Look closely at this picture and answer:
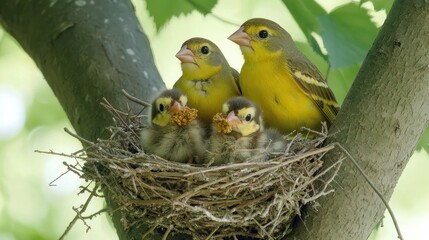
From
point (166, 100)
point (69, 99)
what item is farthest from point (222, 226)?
point (69, 99)

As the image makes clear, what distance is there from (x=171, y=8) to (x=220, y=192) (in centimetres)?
168

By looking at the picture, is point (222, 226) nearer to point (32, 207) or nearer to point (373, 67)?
point (373, 67)

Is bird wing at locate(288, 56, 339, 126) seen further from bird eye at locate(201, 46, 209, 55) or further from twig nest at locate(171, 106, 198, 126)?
twig nest at locate(171, 106, 198, 126)

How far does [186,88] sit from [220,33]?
2605 millimetres

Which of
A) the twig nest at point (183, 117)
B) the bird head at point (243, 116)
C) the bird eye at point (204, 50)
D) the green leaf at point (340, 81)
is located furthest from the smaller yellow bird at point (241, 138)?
the green leaf at point (340, 81)

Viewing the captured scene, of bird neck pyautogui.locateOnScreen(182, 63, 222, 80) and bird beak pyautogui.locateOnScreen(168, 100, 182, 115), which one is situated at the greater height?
bird neck pyautogui.locateOnScreen(182, 63, 222, 80)

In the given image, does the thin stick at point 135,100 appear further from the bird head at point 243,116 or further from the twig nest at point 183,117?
the bird head at point 243,116

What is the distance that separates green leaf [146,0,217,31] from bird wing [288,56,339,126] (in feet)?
2.39

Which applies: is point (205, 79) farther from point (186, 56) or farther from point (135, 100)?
point (135, 100)

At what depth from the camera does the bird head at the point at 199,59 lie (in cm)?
441

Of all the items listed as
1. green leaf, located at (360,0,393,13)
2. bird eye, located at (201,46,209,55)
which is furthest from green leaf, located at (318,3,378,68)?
bird eye, located at (201,46,209,55)

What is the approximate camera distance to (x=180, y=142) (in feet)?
12.8

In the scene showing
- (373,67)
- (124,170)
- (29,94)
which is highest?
(373,67)

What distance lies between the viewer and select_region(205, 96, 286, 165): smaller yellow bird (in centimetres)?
373
